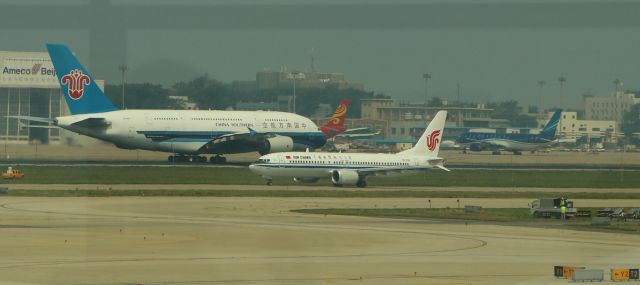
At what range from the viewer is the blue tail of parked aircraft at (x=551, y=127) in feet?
424

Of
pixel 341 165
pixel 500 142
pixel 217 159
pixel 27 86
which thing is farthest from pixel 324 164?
Result: pixel 500 142

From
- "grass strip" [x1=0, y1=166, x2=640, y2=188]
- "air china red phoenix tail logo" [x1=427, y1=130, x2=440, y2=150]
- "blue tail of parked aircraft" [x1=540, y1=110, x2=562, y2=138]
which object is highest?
"blue tail of parked aircraft" [x1=540, y1=110, x2=562, y2=138]

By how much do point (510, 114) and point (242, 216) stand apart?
72230 mm

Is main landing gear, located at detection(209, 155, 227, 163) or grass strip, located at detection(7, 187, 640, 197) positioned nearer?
grass strip, located at detection(7, 187, 640, 197)

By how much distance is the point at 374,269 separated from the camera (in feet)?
96.4

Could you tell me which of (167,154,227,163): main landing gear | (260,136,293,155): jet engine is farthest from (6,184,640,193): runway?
(167,154,227,163): main landing gear

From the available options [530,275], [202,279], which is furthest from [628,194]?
[202,279]

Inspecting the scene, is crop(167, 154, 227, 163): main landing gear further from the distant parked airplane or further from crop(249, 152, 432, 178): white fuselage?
crop(249, 152, 432, 178): white fuselage

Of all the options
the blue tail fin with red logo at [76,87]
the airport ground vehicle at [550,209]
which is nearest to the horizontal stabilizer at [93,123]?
the blue tail fin with red logo at [76,87]

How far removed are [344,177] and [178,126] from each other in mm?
22268

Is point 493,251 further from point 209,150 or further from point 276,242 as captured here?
point 209,150

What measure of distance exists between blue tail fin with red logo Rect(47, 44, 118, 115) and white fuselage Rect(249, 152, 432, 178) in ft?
54.4

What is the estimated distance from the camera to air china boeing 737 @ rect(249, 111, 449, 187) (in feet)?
235

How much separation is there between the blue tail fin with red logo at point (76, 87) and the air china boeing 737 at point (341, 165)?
1672cm
